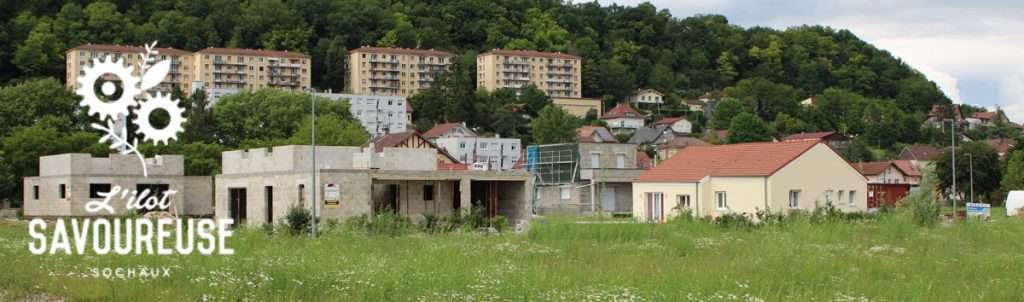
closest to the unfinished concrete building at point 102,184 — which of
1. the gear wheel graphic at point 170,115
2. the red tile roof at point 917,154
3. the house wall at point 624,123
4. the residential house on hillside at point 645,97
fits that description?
the gear wheel graphic at point 170,115

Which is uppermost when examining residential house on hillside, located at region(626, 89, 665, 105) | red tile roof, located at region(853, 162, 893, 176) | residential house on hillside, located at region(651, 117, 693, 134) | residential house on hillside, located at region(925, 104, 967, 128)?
residential house on hillside, located at region(626, 89, 665, 105)

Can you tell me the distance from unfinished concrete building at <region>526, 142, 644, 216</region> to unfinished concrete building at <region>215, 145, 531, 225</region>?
14508 millimetres

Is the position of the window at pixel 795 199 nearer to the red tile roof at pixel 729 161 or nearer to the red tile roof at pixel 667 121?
the red tile roof at pixel 729 161

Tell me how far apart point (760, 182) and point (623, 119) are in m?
119

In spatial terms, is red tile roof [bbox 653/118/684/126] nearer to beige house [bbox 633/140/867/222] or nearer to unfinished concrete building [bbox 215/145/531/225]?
beige house [bbox 633/140/867/222]

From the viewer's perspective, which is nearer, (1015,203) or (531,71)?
(1015,203)

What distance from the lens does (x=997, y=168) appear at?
248 feet

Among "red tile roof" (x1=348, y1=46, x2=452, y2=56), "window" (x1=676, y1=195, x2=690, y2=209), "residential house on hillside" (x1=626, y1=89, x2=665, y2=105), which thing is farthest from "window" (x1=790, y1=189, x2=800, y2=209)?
"residential house on hillside" (x1=626, y1=89, x2=665, y2=105)

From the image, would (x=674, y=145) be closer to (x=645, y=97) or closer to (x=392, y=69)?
(x=645, y=97)

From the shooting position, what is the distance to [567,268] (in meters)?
22.4

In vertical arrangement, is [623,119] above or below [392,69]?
below

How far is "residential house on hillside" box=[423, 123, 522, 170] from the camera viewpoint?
12044 centimetres

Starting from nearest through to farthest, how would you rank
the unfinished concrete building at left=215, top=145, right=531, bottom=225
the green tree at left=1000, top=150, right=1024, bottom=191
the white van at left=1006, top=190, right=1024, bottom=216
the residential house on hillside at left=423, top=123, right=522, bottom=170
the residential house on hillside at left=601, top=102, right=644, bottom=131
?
the unfinished concrete building at left=215, top=145, right=531, bottom=225 → the white van at left=1006, top=190, right=1024, bottom=216 → the green tree at left=1000, top=150, right=1024, bottom=191 → the residential house on hillside at left=423, top=123, right=522, bottom=170 → the residential house on hillside at left=601, top=102, right=644, bottom=131

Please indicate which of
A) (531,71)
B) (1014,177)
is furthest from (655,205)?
(531,71)
